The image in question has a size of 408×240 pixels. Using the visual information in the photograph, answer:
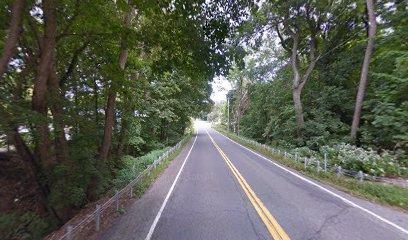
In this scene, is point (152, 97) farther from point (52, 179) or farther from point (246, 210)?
point (246, 210)

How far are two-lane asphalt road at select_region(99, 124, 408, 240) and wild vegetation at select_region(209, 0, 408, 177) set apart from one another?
4143 mm

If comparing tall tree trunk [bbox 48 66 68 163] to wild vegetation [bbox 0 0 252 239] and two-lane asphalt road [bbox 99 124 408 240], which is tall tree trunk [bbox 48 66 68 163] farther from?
two-lane asphalt road [bbox 99 124 408 240]

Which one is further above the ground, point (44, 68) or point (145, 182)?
point (44, 68)

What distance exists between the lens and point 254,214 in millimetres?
5641

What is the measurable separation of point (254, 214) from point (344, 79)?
16.2 m

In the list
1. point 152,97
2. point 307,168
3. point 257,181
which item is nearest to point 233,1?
point 257,181

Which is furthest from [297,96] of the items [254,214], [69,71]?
[69,71]

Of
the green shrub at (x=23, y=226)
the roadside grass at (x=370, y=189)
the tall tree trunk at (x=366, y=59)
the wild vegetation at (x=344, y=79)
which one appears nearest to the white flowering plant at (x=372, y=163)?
the wild vegetation at (x=344, y=79)

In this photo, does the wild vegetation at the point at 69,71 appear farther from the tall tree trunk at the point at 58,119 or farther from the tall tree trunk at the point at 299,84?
the tall tree trunk at the point at 299,84

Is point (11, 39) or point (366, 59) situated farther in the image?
point (366, 59)

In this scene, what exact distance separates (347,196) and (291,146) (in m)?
11.2

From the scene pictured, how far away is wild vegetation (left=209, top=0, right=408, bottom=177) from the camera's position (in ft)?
36.3

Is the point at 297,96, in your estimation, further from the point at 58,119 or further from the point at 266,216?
the point at 58,119

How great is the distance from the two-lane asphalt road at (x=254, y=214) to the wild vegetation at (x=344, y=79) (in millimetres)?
4143
